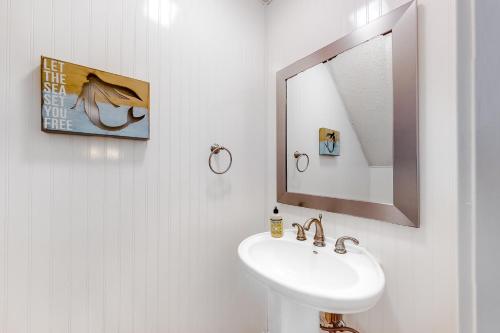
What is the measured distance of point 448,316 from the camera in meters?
0.83

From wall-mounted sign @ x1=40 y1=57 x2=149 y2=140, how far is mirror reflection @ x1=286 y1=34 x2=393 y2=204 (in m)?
0.85

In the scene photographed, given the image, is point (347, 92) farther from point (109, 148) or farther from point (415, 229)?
point (109, 148)

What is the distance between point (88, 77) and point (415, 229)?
4.78 feet

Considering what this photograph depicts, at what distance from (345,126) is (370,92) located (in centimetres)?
20

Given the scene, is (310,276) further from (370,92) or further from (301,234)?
(370,92)

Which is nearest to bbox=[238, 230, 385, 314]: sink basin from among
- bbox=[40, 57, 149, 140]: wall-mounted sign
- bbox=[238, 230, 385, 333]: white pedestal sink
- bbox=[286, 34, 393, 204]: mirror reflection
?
bbox=[238, 230, 385, 333]: white pedestal sink

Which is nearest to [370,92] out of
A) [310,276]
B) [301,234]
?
[301,234]

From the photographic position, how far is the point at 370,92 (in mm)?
1081

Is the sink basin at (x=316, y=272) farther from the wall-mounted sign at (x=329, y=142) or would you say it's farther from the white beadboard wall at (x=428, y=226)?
the wall-mounted sign at (x=329, y=142)

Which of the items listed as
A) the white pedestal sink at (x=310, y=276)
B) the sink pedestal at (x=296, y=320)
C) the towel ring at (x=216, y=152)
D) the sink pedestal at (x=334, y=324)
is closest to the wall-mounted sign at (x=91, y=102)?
the towel ring at (x=216, y=152)

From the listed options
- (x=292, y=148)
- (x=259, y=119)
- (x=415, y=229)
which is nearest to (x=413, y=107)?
(x=415, y=229)

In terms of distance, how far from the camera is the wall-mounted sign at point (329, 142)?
126cm

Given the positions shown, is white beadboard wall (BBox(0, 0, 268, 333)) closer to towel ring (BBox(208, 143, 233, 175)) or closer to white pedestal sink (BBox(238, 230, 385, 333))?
towel ring (BBox(208, 143, 233, 175))

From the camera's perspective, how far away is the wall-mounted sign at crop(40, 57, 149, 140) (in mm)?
913
